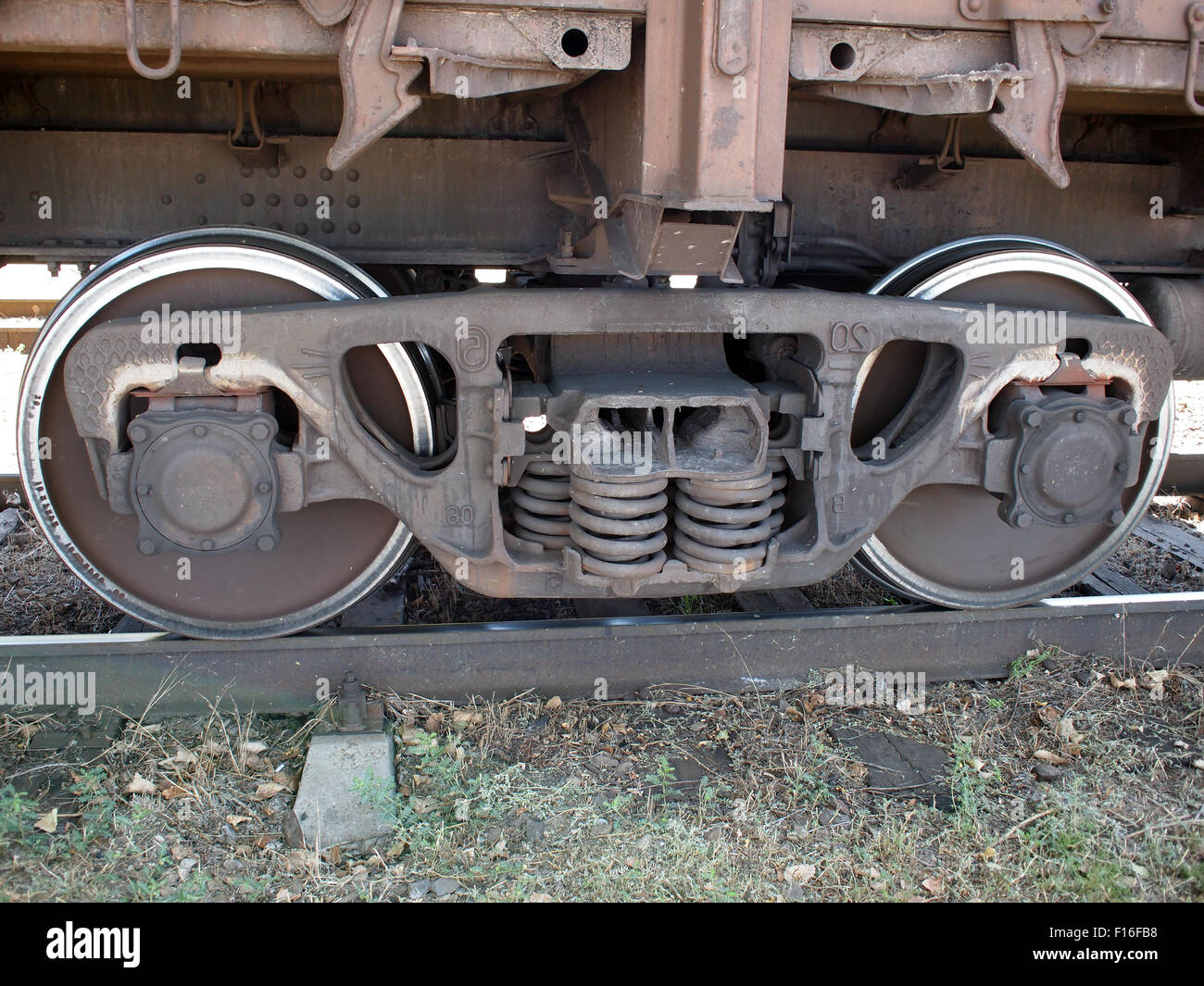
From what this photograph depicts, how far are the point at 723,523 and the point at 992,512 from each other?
1.19 meters

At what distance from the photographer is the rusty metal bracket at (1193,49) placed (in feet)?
8.75

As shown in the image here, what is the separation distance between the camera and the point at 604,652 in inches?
127

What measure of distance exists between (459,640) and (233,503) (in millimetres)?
835

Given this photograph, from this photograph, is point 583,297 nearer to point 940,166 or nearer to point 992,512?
point 940,166

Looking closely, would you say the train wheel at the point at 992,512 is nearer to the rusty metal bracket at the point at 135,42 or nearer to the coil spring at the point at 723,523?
the coil spring at the point at 723,523

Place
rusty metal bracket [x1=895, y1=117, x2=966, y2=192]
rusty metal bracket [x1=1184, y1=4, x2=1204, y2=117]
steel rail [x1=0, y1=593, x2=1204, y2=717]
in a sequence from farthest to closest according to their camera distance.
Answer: rusty metal bracket [x1=895, y1=117, x2=966, y2=192] → steel rail [x1=0, y1=593, x2=1204, y2=717] → rusty metal bracket [x1=1184, y1=4, x2=1204, y2=117]

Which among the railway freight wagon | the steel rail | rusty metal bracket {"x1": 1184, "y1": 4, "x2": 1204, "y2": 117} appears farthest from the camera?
the steel rail

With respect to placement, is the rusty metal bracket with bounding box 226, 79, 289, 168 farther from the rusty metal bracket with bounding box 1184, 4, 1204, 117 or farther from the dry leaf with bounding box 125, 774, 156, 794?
the rusty metal bracket with bounding box 1184, 4, 1204, 117

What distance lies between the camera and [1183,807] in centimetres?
284

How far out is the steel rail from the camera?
3062mm

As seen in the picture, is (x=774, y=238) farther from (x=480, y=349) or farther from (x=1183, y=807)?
(x=1183, y=807)

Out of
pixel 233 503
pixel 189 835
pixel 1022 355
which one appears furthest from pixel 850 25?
pixel 189 835

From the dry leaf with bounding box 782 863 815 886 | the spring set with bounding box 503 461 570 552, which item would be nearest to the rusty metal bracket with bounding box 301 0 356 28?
the spring set with bounding box 503 461 570 552

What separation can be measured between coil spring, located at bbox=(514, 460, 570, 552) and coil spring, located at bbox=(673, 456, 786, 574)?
343mm
